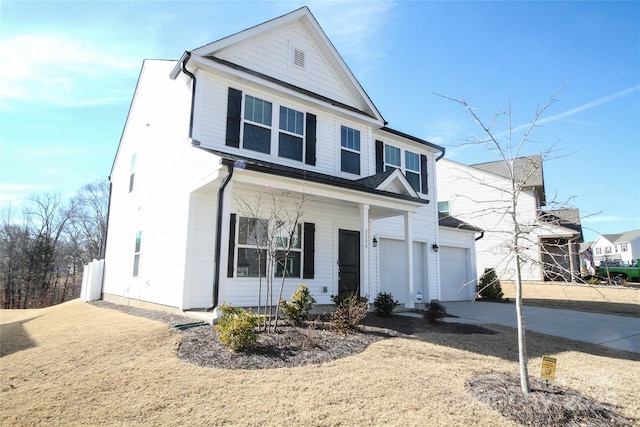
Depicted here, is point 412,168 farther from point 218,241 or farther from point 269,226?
point 218,241

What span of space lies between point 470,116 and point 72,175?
128 ft

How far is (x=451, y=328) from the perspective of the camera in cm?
833

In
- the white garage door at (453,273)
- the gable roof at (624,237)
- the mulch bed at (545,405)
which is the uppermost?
the gable roof at (624,237)

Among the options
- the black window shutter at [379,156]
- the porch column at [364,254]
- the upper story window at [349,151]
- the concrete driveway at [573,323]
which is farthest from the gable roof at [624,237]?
the porch column at [364,254]

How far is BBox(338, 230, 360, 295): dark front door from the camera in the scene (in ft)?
35.3

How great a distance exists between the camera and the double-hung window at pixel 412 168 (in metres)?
13.5

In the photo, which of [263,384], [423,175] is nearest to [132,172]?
[423,175]

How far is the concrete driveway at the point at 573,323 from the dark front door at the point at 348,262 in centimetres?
306

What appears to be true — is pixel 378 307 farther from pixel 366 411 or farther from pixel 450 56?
pixel 450 56

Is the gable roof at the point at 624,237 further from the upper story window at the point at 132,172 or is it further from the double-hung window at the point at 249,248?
the upper story window at the point at 132,172

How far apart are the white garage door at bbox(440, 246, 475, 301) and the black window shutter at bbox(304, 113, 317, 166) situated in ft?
25.1

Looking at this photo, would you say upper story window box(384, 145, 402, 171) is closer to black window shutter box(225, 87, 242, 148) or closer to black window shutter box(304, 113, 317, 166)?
black window shutter box(304, 113, 317, 166)

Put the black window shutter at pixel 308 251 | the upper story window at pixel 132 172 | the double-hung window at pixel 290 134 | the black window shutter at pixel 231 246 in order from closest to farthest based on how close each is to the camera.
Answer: the black window shutter at pixel 231 246
the black window shutter at pixel 308 251
the double-hung window at pixel 290 134
the upper story window at pixel 132 172

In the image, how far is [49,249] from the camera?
26750 mm
